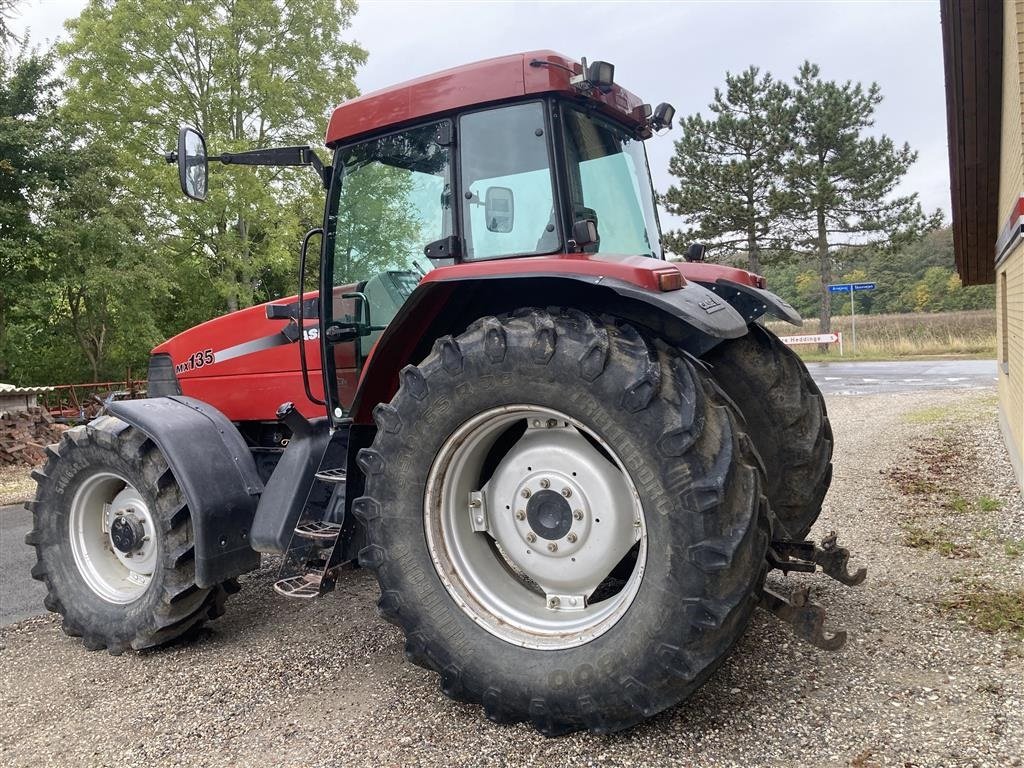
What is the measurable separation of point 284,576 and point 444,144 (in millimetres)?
2095

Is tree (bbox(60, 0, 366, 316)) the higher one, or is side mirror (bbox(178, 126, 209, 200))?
tree (bbox(60, 0, 366, 316))

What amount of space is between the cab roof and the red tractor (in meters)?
0.01

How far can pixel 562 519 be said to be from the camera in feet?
8.79

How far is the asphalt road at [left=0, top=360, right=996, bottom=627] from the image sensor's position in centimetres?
475

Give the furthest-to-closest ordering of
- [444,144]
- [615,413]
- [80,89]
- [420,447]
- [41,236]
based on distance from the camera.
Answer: [80,89] → [41,236] → [444,144] → [420,447] → [615,413]

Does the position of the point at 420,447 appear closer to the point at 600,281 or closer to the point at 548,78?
the point at 600,281

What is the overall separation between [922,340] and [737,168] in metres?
10.2

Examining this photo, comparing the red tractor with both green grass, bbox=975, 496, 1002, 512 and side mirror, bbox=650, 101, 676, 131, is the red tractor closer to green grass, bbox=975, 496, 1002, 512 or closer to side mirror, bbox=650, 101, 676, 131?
side mirror, bbox=650, 101, 676, 131

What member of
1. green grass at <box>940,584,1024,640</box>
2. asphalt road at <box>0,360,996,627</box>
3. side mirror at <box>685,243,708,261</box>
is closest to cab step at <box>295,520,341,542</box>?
asphalt road at <box>0,360,996,627</box>

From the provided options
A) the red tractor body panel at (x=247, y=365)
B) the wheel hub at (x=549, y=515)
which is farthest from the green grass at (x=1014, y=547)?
the red tractor body panel at (x=247, y=365)

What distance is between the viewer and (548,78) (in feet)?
9.29

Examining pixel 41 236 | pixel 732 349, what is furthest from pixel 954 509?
pixel 41 236

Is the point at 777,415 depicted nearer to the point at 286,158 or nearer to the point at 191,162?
the point at 286,158

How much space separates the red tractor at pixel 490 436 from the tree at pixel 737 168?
96.0 feet
